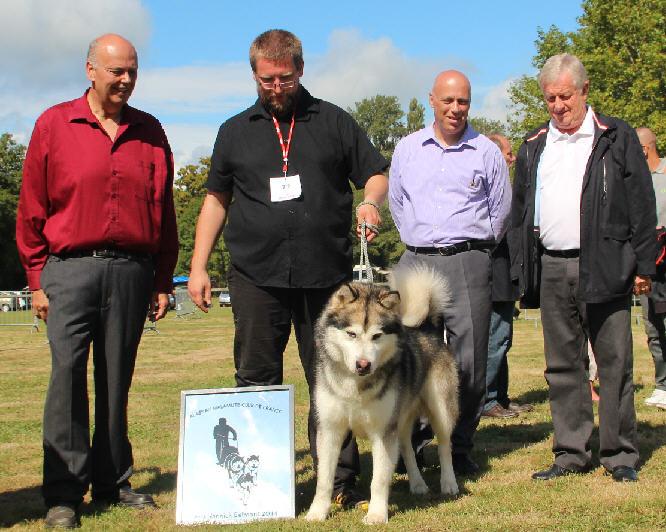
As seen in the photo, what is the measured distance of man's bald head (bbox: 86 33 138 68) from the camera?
4.46 m

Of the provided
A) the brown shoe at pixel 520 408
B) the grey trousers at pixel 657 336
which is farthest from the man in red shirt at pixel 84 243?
the grey trousers at pixel 657 336

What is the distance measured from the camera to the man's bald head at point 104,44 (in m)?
4.46

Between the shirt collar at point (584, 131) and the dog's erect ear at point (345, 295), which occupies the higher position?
the shirt collar at point (584, 131)

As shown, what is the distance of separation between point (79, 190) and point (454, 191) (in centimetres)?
241

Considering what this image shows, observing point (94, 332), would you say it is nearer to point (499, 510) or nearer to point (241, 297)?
point (241, 297)

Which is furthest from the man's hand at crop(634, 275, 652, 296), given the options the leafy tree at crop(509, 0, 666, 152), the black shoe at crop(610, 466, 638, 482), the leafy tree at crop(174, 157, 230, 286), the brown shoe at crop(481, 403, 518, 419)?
the leafy tree at crop(174, 157, 230, 286)

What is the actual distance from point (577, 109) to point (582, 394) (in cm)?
183

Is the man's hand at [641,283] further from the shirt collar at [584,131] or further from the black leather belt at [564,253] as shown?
the shirt collar at [584,131]

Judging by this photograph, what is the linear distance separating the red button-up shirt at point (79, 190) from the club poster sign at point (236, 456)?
3.32 ft

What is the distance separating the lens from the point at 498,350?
805cm

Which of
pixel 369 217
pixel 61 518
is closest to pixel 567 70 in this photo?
pixel 369 217

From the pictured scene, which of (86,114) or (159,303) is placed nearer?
(86,114)

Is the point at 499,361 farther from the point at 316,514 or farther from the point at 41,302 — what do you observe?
the point at 41,302

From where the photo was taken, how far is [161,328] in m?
24.9
